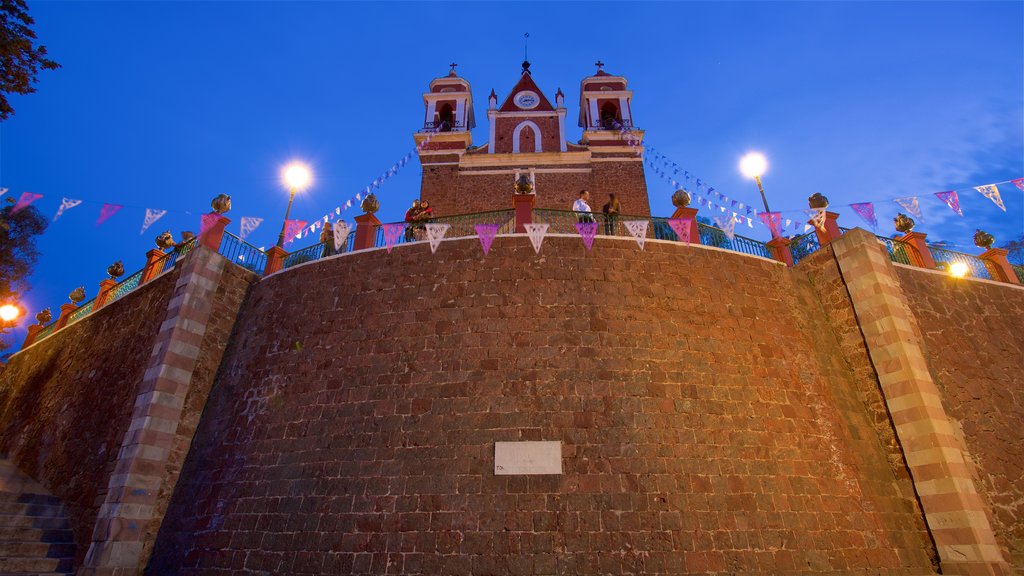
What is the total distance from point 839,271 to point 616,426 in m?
7.26

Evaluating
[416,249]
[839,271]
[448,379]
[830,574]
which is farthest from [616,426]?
[839,271]

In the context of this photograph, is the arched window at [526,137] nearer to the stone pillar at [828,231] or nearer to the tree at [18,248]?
the stone pillar at [828,231]

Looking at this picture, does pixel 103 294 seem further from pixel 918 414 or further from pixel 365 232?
pixel 918 414

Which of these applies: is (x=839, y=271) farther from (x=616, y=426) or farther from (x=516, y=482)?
(x=516, y=482)

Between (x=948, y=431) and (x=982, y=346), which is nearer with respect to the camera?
(x=948, y=431)

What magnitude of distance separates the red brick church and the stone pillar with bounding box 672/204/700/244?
995 cm

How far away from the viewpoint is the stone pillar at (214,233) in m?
11.6

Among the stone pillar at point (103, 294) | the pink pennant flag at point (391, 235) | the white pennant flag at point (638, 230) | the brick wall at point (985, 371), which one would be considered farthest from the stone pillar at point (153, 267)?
the brick wall at point (985, 371)

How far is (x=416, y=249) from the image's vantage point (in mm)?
10391

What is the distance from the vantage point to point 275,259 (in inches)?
474

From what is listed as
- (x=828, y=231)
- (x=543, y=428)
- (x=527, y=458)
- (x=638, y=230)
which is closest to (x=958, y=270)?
(x=828, y=231)

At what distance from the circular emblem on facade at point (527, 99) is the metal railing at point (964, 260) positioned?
17.6 meters

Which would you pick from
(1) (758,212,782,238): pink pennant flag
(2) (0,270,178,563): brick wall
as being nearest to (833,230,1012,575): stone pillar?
(1) (758,212,782,238): pink pennant flag

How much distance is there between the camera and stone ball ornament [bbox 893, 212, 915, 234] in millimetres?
12806
